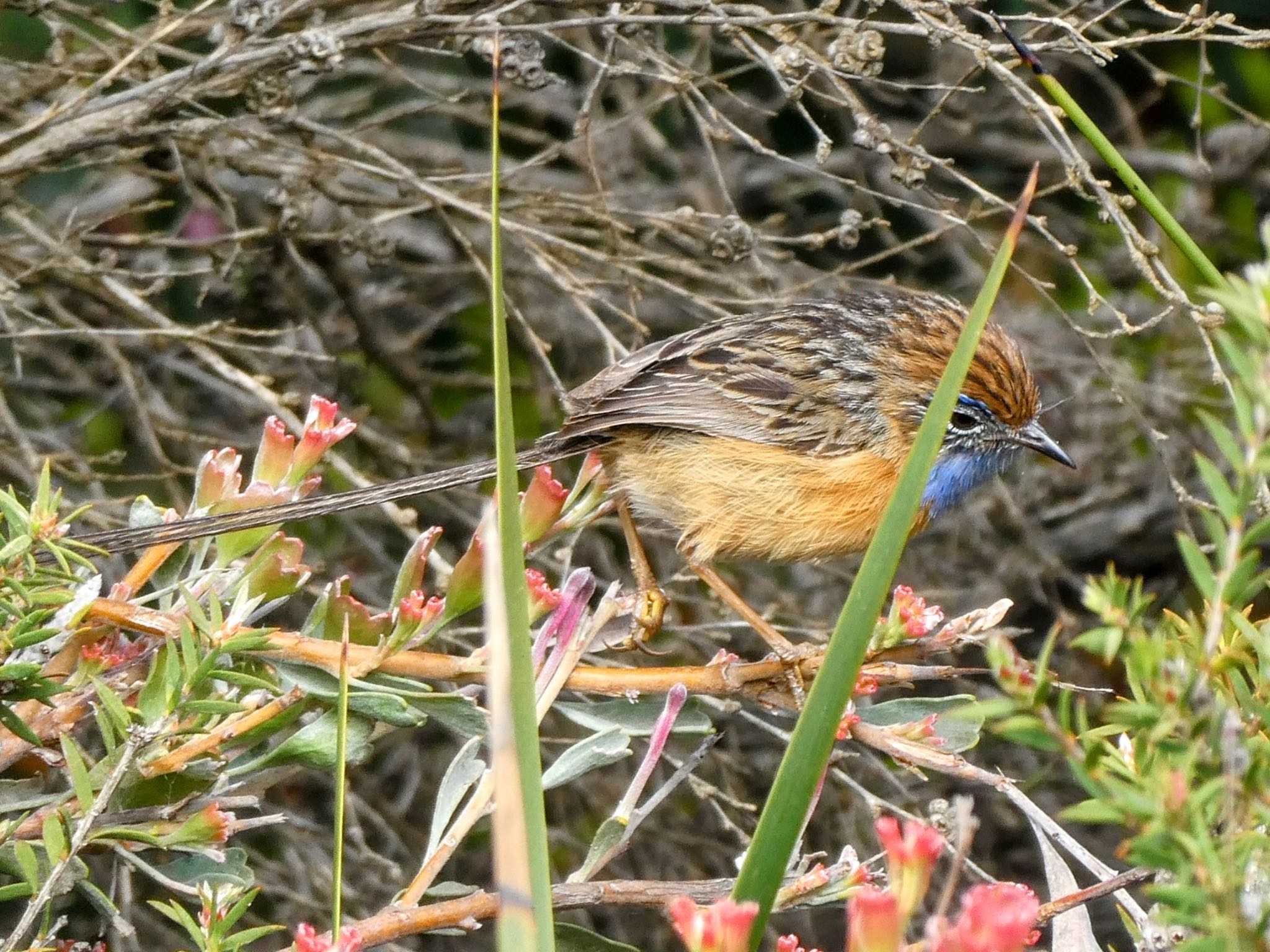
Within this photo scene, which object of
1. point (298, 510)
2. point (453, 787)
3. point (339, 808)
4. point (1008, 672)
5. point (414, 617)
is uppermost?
point (1008, 672)

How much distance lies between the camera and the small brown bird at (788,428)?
4457mm

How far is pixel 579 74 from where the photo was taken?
6.65 m

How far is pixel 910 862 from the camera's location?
169 centimetres

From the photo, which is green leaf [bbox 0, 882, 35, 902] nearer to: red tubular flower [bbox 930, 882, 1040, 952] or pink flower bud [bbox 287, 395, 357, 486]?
pink flower bud [bbox 287, 395, 357, 486]

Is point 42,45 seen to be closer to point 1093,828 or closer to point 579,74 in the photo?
point 579,74

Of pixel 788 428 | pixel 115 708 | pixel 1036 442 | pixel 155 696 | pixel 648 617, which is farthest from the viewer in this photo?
pixel 1036 442

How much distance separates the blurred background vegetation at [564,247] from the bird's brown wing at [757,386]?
0.78 ft

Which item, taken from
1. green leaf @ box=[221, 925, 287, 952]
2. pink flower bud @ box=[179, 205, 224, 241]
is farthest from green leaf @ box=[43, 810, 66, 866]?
pink flower bud @ box=[179, 205, 224, 241]

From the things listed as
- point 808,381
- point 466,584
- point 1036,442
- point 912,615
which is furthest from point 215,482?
point 1036,442

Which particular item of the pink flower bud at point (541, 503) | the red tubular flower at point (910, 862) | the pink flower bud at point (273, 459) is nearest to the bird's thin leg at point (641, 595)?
the pink flower bud at point (541, 503)

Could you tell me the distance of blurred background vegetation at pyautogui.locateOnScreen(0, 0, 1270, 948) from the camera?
4387 mm

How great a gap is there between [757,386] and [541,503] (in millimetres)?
1657

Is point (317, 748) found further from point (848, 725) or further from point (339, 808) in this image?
point (848, 725)

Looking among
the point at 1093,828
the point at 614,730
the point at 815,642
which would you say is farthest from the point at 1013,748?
the point at 614,730
